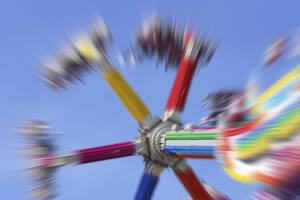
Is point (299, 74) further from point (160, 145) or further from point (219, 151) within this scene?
point (160, 145)

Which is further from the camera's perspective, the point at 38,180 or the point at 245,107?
the point at 38,180

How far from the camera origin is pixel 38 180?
1238 cm

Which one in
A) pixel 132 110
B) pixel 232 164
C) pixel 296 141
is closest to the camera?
pixel 296 141

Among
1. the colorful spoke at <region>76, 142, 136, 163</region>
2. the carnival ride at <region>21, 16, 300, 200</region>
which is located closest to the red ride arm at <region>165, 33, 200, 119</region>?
the carnival ride at <region>21, 16, 300, 200</region>

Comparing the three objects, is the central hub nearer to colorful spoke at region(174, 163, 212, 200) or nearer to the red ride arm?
colorful spoke at region(174, 163, 212, 200)

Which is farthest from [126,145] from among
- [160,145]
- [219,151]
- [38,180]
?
[219,151]

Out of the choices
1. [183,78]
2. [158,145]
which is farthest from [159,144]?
[183,78]

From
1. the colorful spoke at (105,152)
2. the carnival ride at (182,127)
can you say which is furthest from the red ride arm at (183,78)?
the colorful spoke at (105,152)

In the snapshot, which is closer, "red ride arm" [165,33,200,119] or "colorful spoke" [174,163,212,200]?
"colorful spoke" [174,163,212,200]

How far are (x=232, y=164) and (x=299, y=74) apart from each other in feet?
6.15

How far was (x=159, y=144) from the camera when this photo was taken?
12.2 meters

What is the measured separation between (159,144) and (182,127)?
751mm

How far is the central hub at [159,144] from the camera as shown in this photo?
12.2 metres

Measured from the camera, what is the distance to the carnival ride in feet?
23.4
